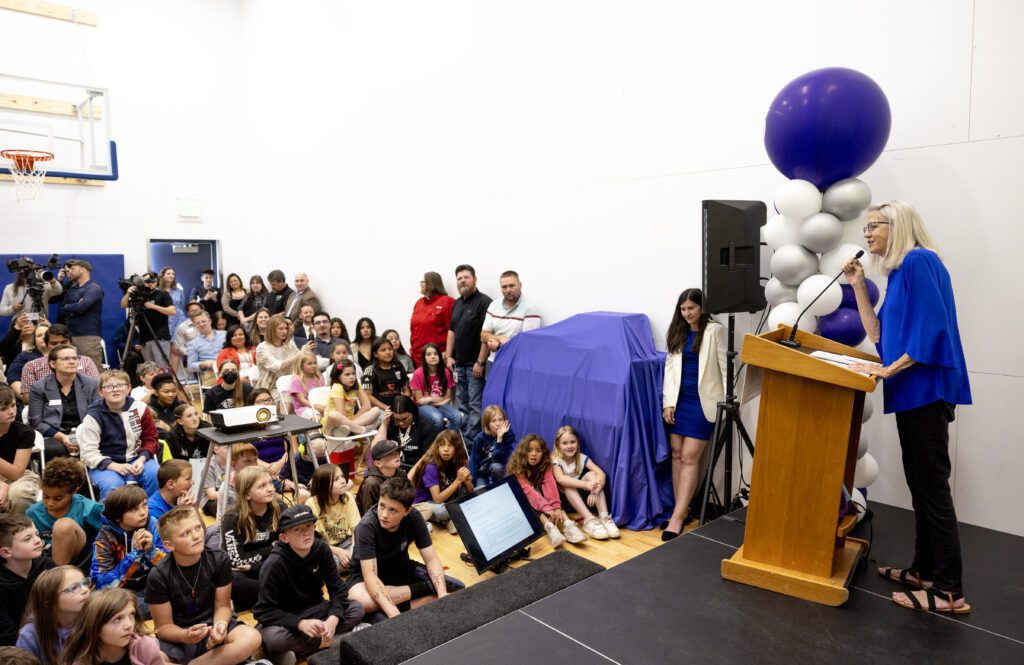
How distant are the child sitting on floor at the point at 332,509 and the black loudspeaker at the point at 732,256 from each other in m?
2.20

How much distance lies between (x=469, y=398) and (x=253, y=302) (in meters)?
4.39

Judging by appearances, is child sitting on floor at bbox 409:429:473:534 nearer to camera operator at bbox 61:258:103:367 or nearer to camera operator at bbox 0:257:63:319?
camera operator at bbox 61:258:103:367

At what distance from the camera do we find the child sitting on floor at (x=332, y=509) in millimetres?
3779

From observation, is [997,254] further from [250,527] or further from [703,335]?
[250,527]

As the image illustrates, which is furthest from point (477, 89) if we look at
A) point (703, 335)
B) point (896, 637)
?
point (896, 637)

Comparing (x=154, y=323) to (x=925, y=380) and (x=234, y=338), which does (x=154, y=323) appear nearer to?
(x=234, y=338)

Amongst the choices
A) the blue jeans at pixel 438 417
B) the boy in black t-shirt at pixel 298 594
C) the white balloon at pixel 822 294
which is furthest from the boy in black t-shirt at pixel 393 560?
the white balloon at pixel 822 294

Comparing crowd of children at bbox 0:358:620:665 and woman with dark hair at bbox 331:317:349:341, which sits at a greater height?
woman with dark hair at bbox 331:317:349:341

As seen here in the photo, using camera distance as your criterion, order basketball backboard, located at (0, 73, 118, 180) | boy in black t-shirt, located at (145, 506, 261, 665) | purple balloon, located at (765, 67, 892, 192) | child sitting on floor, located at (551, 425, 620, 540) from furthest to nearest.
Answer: basketball backboard, located at (0, 73, 118, 180)
child sitting on floor, located at (551, 425, 620, 540)
purple balloon, located at (765, 67, 892, 192)
boy in black t-shirt, located at (145, 506, 261, 665)

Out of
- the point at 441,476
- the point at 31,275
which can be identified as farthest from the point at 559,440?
the point at 31,275

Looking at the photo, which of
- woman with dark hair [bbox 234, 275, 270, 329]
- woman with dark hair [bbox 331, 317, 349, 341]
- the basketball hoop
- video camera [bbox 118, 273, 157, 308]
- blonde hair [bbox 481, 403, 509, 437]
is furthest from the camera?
woman with dark hair [bbox 234, 275, 270, 329]

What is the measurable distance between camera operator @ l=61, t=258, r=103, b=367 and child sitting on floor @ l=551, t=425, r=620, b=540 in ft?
18.2

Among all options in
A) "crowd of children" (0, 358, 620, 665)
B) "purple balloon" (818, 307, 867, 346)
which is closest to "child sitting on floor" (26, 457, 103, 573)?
"crowd of children" (0, 358, 620, 665)

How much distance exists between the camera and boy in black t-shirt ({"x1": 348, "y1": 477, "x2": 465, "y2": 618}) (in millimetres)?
3131
